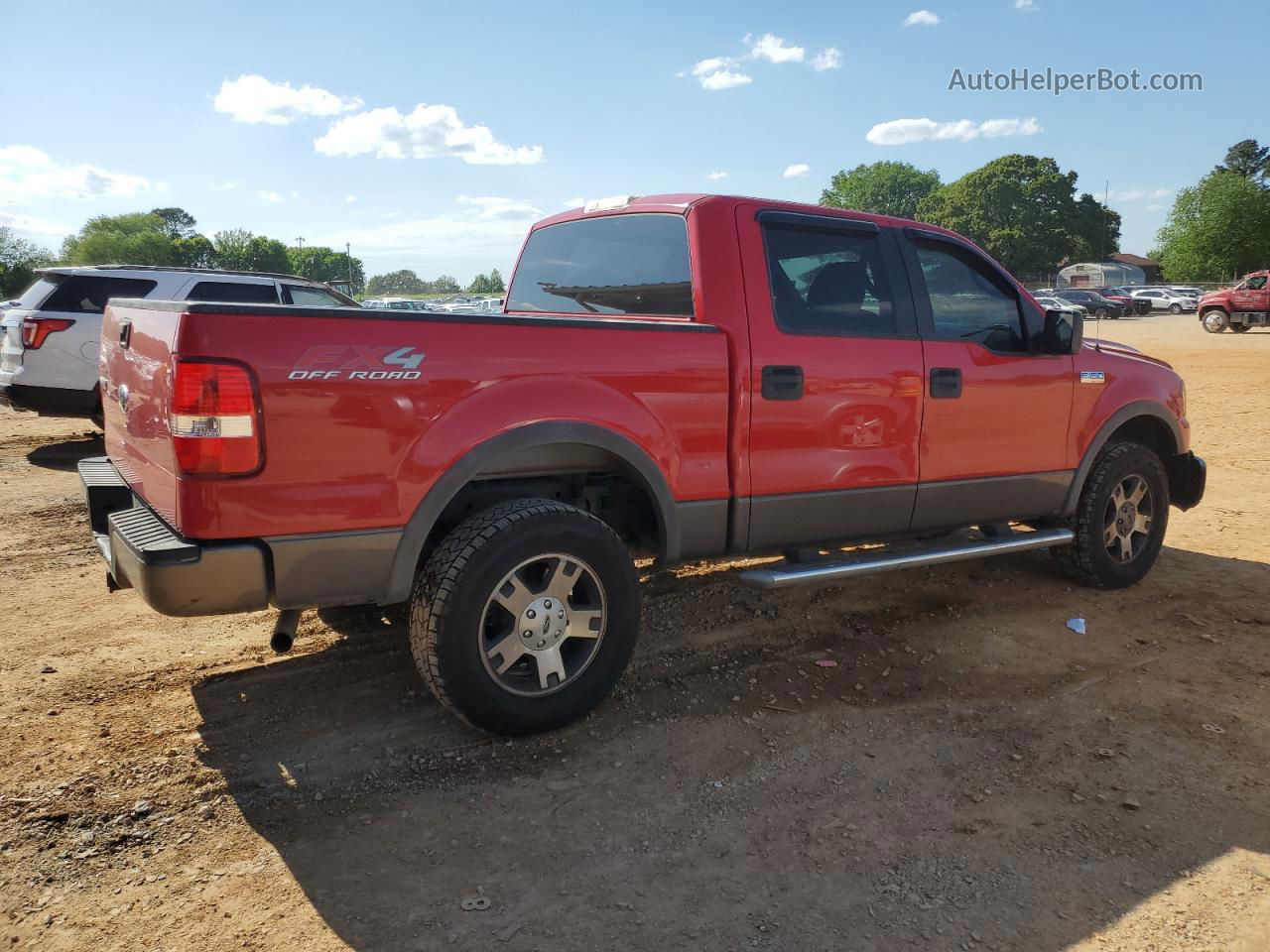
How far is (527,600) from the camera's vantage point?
321 centimetres

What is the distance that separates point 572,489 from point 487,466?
0.61 meters

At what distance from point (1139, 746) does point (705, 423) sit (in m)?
2.05

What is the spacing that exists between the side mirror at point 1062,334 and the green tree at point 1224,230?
79.4 meters

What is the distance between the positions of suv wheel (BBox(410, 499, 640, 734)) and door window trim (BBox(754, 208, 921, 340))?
1.44 meters

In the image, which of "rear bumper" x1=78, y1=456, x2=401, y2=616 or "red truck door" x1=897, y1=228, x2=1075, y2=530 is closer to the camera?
"rear bumper" x1=78, y1=456, x2=401, y2=616

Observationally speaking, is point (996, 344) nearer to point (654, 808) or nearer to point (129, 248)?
point (654, 808)

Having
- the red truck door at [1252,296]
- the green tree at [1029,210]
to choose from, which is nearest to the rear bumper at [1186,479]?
the red truck door at [1252,296]

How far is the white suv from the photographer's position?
28.0 ft

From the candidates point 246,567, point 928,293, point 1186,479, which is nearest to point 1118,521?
Result: point 1186,479

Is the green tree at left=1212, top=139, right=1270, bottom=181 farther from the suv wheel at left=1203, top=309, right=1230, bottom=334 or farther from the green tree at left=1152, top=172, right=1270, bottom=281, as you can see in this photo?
the suv wheel at left=1203, top=309, right=1230, bottom=334

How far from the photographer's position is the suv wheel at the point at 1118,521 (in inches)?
197

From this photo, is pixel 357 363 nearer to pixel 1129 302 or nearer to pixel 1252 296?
pixel 1252 296

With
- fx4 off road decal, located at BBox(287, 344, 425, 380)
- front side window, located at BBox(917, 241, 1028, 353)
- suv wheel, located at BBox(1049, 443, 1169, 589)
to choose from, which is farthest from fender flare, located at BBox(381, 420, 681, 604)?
suv wheel, located at BBox(1049, 443, 1169, 589)

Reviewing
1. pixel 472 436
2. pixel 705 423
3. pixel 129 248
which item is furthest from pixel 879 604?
pixel 129 248
